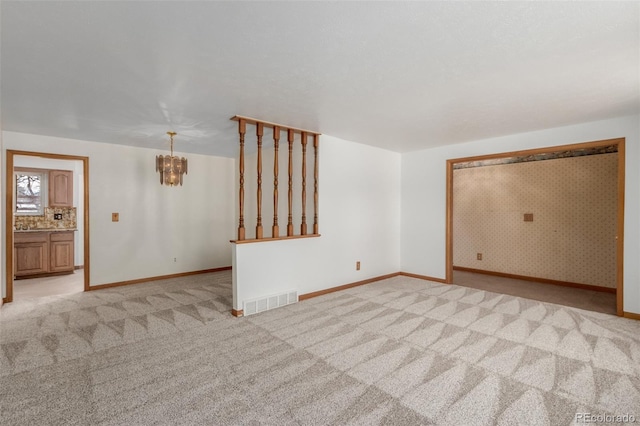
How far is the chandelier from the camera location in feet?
13.8

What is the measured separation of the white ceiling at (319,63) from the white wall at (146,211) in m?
1.11

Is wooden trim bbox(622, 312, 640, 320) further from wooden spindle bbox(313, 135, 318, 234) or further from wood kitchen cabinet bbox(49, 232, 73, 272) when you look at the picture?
wood kitchen cabinet bbox(49, 232, 73, 272)

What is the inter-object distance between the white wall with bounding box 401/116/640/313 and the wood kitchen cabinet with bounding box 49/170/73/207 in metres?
6.64

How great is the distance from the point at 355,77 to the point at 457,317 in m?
2.71

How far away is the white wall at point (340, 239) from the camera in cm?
366

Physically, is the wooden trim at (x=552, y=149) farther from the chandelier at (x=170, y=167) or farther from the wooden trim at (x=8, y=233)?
the wooden trim at (x=8, y=233)

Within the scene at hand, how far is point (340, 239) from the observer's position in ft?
15.0

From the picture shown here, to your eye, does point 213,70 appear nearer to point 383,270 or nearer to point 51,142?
point 51,142

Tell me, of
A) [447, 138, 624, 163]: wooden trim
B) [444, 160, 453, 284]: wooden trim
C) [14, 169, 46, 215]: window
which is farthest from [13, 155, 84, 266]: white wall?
[447, 138, 624, 163]: wooden trim

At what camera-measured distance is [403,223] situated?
5570 millimetres

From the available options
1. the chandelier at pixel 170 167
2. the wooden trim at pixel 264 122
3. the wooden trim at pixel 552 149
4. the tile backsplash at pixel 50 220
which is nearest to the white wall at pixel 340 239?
the wooden trim at pixel 264 122

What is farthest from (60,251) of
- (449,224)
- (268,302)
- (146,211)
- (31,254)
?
(449,224)

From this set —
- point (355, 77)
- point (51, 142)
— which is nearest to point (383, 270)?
point (355, 77)

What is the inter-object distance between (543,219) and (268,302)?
4714 millimetres
